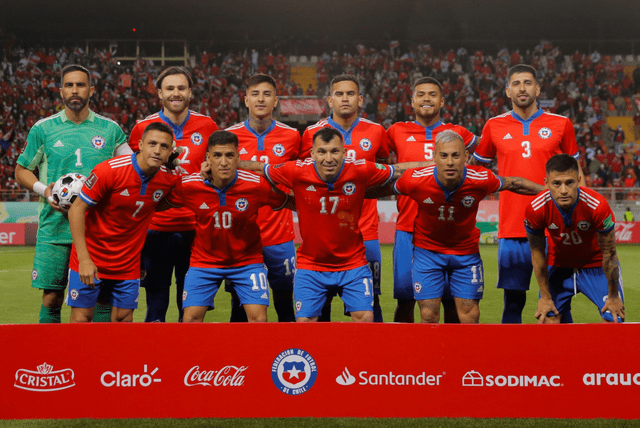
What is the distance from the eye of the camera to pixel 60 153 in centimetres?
476

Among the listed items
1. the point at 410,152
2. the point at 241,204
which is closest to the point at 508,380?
the point at 241,204

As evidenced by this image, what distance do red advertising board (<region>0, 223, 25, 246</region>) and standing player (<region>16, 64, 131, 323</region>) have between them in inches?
519

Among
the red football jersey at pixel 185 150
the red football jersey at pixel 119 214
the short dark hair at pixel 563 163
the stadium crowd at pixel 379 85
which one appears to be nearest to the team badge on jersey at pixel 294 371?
the red football jersey at pixel 119 214

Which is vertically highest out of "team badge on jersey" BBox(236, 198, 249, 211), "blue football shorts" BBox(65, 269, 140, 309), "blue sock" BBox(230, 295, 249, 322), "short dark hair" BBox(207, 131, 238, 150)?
"short dark hair" BBox(207, 131, 238, 150)

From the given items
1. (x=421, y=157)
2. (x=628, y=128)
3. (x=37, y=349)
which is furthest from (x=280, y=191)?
(x=628, y=128)

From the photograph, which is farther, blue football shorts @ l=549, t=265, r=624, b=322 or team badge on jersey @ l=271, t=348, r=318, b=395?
blue football shorts @ l=549, t=265, r=624, b=322

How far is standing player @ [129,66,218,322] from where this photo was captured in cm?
495

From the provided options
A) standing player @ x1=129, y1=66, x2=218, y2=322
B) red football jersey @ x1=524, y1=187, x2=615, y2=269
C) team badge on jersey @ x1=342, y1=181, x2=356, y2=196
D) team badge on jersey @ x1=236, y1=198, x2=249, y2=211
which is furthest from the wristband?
red football jersey @ x1=524, y1=187, x2=615, y2=269

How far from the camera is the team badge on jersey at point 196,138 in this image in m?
5.00

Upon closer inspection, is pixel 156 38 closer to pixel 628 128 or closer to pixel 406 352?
Answer: pixel 628 128

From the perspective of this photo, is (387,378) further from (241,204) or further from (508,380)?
(241,204)

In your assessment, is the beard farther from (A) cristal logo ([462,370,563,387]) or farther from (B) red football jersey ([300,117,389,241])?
Result: (A) cristal logo ([462,370,563,387])

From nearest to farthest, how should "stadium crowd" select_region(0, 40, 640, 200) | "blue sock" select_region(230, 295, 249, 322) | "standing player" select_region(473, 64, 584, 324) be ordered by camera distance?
"standing player" select_region(473, 64, 584, 324), "blue sock" select_region(230, 295, 249, 322), "stadium crowd" select_region(0, 40, 640, 200)

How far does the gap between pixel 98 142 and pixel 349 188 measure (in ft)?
→ 6.90
